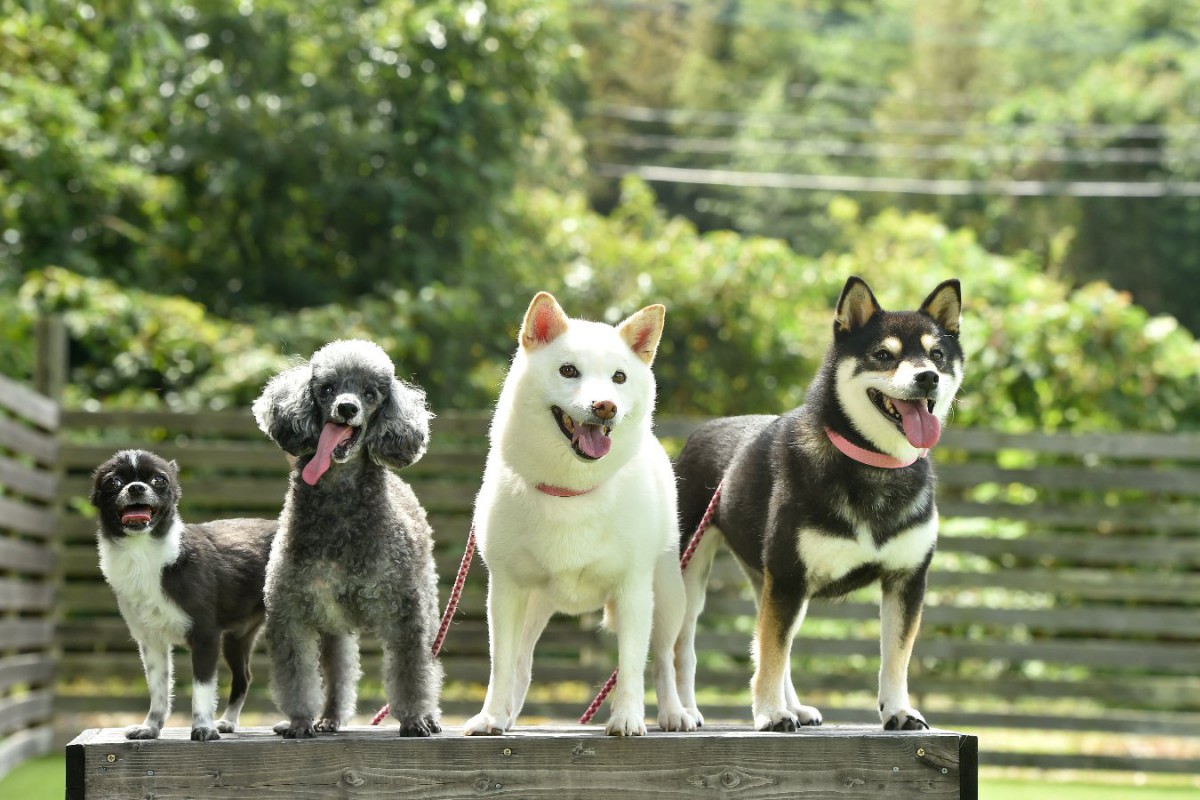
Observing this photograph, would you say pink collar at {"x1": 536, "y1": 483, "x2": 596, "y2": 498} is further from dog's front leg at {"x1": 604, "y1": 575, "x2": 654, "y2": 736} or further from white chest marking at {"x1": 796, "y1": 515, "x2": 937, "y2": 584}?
white chest marking at {"x1": 796, "y1": 515, "x2": 937, "y2": 584}

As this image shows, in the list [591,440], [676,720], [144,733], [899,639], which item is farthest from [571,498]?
[144,733]

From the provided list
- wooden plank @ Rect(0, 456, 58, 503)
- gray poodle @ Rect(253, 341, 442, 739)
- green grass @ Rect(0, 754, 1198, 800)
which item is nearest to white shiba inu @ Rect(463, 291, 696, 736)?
gray poodle @ Rect(253, 341, 442, 739)

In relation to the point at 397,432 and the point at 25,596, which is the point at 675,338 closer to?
the point at 25,596

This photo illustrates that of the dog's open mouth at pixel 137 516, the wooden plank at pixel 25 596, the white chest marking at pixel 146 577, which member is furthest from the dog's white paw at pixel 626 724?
the wooden plank at pixel 25 596

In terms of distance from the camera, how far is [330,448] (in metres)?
2.75

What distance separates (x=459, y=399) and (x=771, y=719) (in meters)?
5.68

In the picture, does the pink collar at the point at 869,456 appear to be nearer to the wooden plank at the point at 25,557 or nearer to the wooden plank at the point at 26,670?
the wooden plank at the point at 25,557

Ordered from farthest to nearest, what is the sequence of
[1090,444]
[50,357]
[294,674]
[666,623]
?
1. [50,357]
2. [1090,444]
3. [666,623]
4. [294,674]

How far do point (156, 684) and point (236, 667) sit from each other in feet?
0.88

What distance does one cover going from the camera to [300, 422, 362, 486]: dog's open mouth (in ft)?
8.98

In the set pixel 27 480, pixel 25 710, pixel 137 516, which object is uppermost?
pixel 27 480

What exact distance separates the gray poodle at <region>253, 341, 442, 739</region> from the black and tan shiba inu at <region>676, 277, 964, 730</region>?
0.85 m

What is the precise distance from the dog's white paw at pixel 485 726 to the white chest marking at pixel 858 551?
795mm

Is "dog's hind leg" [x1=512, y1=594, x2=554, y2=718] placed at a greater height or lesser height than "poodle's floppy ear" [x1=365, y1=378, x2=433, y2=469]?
lesser
